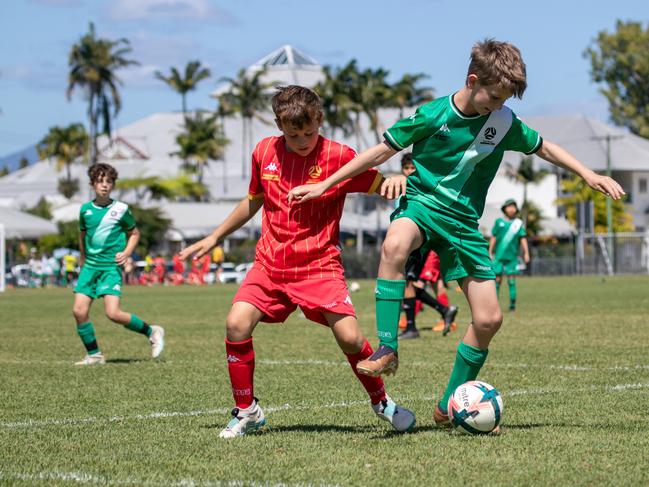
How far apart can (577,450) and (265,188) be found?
2243mm

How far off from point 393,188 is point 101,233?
5.73 m

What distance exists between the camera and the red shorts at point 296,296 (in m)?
6.43

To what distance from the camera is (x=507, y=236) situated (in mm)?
21953

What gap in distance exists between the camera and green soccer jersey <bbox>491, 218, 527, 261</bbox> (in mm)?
21750

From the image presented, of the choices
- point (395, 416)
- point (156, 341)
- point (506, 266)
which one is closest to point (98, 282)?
point (156, 341)

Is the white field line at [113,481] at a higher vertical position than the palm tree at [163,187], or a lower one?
lower

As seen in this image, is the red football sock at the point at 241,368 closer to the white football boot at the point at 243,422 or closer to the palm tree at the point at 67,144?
the white football boot at the point at 243,422

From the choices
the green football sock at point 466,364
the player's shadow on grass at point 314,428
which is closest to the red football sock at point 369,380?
the player's shadow on grass at point 314,428

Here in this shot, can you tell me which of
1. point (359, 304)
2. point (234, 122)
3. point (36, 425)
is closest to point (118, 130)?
point (234, 122)

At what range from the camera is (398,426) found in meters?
6.57

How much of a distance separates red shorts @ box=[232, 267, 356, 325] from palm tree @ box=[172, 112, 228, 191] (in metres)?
79.7

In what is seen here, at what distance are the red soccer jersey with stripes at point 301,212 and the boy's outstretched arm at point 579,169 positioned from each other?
992 mm

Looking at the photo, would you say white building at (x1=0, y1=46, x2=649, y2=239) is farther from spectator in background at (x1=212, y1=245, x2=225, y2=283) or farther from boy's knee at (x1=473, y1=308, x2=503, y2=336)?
boy's knee at (x1=473, y1=308, x2=503, y2=336)

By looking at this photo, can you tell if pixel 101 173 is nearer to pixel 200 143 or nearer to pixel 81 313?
pixel 81 313
